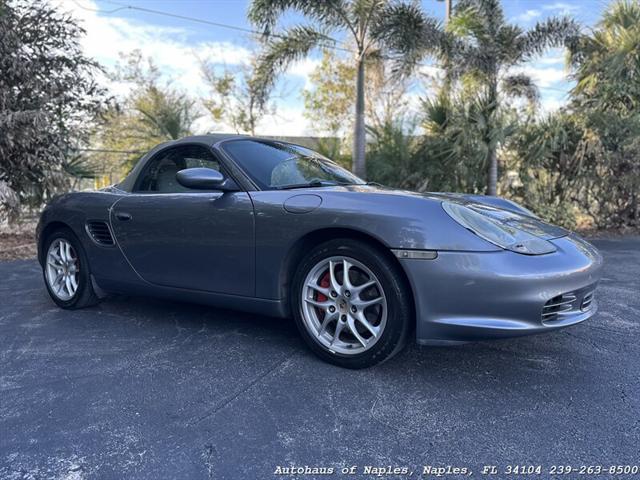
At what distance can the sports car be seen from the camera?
2.27 m

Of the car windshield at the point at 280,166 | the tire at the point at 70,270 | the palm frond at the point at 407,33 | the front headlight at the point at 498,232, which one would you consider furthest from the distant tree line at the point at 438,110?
the front headlight at the point at 498,232

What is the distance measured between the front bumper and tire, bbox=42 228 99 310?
2.73 metres

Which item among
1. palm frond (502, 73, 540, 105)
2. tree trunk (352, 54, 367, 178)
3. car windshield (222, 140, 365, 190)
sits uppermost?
palm frond (502, 73, 540, 105)

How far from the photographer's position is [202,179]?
280cm

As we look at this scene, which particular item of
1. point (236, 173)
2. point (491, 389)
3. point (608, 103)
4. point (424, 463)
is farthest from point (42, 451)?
point (608, 103)

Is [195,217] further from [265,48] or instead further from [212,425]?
[265,48]

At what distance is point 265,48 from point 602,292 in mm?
9013

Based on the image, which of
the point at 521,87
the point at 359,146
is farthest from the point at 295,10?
the point at 521,87

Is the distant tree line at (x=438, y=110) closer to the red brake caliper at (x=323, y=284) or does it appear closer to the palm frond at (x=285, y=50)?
the palm frond at (x=285, y=50)

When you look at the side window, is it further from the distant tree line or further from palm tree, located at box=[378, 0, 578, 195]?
palm tree, located at box=[378, 0, 578, 195]

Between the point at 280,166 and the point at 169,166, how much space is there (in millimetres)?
891

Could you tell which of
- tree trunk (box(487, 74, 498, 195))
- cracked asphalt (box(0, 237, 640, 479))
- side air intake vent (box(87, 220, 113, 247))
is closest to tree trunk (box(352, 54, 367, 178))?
tree trunk (box(487, 74, 498, 195))

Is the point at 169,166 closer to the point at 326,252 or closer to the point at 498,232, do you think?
the point at 326,252

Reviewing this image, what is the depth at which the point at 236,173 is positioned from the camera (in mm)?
2988
